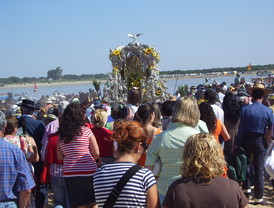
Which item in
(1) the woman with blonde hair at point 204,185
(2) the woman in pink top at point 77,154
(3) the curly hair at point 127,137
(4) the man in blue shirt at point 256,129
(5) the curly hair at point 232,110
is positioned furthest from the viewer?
(5) the curly hair at point 232,110

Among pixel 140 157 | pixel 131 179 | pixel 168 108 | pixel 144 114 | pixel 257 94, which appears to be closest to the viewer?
pixel 131 179

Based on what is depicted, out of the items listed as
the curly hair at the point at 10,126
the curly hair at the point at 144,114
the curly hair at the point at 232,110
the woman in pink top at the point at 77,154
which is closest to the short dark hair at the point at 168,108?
the curly hair at the point at 232,110

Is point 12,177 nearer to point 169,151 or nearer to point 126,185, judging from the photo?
point 126,185

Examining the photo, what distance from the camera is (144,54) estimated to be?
1577cm

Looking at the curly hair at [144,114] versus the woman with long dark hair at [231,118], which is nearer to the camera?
the curly hair at [144,114]

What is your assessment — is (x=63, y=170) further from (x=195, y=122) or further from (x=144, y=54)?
(x=144, y=54)

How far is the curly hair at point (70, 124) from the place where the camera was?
15.6ft

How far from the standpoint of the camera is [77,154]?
4809 millimetres

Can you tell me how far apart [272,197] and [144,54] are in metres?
9.77

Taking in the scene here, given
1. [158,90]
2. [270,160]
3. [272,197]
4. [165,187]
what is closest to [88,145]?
[165,187]

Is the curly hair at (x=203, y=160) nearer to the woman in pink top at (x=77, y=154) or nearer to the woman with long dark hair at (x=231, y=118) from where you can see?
the woman in pink top at (x=77, y=154)

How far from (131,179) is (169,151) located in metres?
0.98

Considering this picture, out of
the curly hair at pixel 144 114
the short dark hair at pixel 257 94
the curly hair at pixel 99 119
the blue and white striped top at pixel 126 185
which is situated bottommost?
the blue and white striped top at pixel 126 185

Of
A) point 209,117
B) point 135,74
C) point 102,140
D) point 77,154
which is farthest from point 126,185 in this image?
point 135,74
